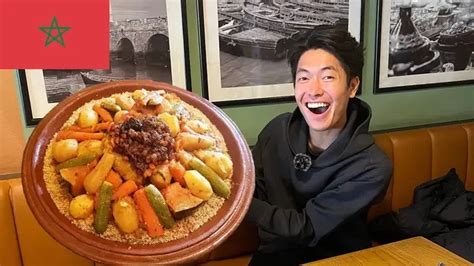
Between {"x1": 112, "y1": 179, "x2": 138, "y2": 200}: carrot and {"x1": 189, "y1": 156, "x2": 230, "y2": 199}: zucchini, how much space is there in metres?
0.15

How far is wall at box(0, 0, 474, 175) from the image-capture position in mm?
1705

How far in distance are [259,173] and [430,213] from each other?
0.84 metres

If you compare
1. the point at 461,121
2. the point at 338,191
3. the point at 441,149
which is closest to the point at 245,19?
the point at 338,191

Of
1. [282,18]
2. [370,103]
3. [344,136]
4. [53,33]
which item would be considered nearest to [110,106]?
[53,33]

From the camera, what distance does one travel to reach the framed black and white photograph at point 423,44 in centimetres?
219

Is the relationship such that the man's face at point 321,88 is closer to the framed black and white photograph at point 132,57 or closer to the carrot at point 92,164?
the framed black and white photograph at point 132,57

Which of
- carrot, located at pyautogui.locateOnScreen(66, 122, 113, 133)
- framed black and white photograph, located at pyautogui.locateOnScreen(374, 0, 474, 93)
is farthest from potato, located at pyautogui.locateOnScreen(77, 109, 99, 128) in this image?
framed black and white photograph, located at pyautogui.locateOnScreen(374, 0, 474, 93)

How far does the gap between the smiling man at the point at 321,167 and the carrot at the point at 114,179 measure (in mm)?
547

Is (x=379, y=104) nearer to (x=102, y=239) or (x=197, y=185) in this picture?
(x=197, y=185)

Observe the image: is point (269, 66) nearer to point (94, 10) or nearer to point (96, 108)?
point (94, 10)

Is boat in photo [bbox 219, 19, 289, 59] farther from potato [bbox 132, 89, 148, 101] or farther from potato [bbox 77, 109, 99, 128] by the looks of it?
potato [bbox 77, 109, 99, 128]

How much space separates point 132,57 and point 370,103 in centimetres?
112

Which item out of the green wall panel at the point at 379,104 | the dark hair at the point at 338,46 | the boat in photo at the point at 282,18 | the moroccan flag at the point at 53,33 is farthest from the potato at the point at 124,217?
the boat in photo at the point at 282,18

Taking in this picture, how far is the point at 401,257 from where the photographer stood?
4.61ft
